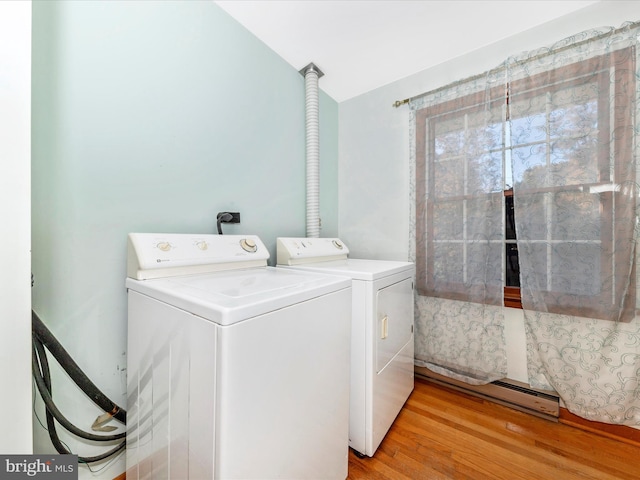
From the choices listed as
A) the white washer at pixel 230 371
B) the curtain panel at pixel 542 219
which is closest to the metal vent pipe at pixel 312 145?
the curtain panel at pixel 542 219

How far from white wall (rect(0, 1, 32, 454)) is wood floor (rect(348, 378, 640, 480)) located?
1198mm

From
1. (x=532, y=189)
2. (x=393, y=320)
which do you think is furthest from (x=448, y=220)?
(x=393, y=320)

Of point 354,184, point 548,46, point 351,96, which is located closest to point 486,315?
point 354,184

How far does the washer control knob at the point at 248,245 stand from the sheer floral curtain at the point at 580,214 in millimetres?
1531

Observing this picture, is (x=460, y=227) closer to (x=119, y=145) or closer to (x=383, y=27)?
(x=383, y=27)

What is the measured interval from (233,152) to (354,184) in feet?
3.76

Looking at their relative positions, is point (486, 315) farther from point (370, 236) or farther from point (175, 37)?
point (175, 37)

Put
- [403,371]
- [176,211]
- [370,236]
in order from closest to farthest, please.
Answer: [176,211] → [403,371] → [370,236]

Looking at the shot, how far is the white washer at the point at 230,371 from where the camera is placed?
2.04 ft

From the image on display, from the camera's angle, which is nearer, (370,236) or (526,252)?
(526,252)

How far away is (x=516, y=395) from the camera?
5.06ft

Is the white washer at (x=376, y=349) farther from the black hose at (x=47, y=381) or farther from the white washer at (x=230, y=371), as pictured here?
the black hose at (x=47, y=381)

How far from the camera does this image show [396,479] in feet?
3.59

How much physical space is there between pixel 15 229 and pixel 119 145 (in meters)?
0.52
